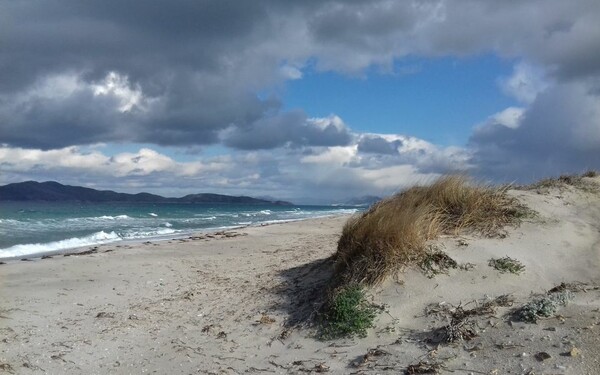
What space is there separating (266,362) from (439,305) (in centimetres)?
217

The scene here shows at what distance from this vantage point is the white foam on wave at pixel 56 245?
18781 mm

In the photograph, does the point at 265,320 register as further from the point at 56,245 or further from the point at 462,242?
the point at 56,245

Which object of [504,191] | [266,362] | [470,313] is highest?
[504,191]

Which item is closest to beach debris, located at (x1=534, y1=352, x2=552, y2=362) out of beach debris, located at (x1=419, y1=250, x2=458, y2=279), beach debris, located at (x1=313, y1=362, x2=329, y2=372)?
beach debris, located at (x1=313, y1=362, x2=329, y2=372)

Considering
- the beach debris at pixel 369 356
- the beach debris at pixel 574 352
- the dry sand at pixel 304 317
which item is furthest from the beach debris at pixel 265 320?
the beach debris at pixel 574 352

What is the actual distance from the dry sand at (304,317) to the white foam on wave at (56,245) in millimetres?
9322

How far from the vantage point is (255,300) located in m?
7.95

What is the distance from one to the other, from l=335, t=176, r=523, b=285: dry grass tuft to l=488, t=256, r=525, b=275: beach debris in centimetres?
94

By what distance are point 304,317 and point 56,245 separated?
17158 millimetres

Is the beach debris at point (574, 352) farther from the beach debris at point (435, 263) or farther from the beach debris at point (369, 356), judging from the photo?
the beach debris at point (435, 263)

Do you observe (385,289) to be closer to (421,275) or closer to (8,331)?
(421,275)

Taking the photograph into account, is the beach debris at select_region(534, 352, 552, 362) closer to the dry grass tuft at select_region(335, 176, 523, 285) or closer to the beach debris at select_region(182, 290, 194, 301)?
the dry grass tuft at select_region(335, 176, 523, 285)

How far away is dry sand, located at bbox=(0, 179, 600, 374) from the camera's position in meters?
5.45

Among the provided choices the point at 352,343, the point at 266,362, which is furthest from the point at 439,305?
the point at 266,362
